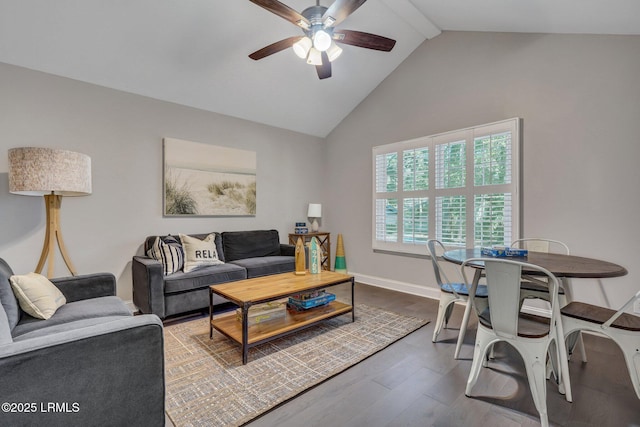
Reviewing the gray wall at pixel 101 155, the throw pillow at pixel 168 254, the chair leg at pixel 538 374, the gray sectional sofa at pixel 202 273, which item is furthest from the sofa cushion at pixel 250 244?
the chair leg at pixel 538 374

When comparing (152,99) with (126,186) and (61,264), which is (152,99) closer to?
(126,186)

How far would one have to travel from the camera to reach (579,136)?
2773 mm

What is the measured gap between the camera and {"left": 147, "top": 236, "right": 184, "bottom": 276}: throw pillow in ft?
10.1

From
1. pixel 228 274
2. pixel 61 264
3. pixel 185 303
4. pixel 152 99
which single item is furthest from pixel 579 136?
pixel 61 264

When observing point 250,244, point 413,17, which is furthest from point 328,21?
point 250,244

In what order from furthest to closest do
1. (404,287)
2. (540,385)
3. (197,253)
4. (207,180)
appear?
(404,287) < (207,180) < (197,253) < (540,385)

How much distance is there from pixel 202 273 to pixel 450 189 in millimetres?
3064

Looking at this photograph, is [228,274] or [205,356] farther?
[228,274]

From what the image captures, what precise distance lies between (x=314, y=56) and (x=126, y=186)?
2515 mm

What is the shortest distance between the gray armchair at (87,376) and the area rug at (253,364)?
1.51ft

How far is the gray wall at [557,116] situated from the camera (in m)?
2.57

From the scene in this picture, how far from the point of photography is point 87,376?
115cm

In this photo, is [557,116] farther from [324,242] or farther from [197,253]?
[197,253]

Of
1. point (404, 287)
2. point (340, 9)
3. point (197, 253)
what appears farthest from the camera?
point (404, 287)
